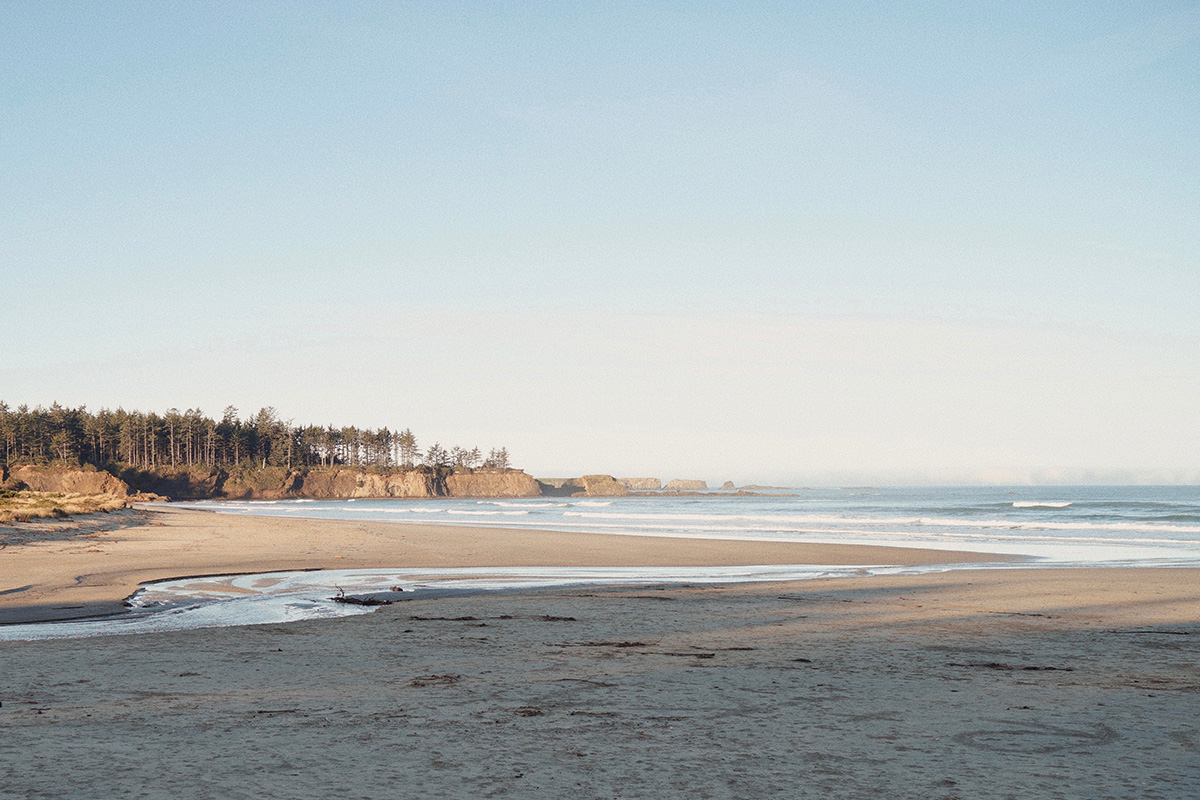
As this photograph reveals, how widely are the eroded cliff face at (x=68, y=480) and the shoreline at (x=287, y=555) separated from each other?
74.2 metres

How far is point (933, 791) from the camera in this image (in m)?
4.57

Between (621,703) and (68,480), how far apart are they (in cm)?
11159

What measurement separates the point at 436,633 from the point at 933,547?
25264 mm

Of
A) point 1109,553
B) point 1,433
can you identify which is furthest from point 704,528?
point 1,433

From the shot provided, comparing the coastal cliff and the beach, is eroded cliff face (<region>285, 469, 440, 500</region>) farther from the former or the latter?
the beach

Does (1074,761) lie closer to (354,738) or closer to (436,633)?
(354,738)

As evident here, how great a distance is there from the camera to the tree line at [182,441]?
13125 cm

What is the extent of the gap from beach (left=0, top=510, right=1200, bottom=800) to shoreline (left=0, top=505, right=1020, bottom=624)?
1367 millimetres

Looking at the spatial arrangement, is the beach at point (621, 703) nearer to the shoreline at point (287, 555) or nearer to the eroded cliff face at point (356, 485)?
the shoreline at point (287, 555)

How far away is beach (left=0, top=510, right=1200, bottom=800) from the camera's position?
4.75m

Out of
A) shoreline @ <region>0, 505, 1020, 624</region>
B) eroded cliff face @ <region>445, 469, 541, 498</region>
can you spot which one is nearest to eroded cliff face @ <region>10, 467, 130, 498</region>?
shoreline @ <region>0, 505, 1020, 624</region>

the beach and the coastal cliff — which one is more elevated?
the beach

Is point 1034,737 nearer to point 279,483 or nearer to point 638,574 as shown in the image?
point 638,574

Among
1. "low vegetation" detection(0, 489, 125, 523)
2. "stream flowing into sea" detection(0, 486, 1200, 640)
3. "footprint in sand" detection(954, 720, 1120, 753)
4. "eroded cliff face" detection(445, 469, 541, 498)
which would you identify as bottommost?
"eroded cliff face" detection(445, 469, 541, 498)
